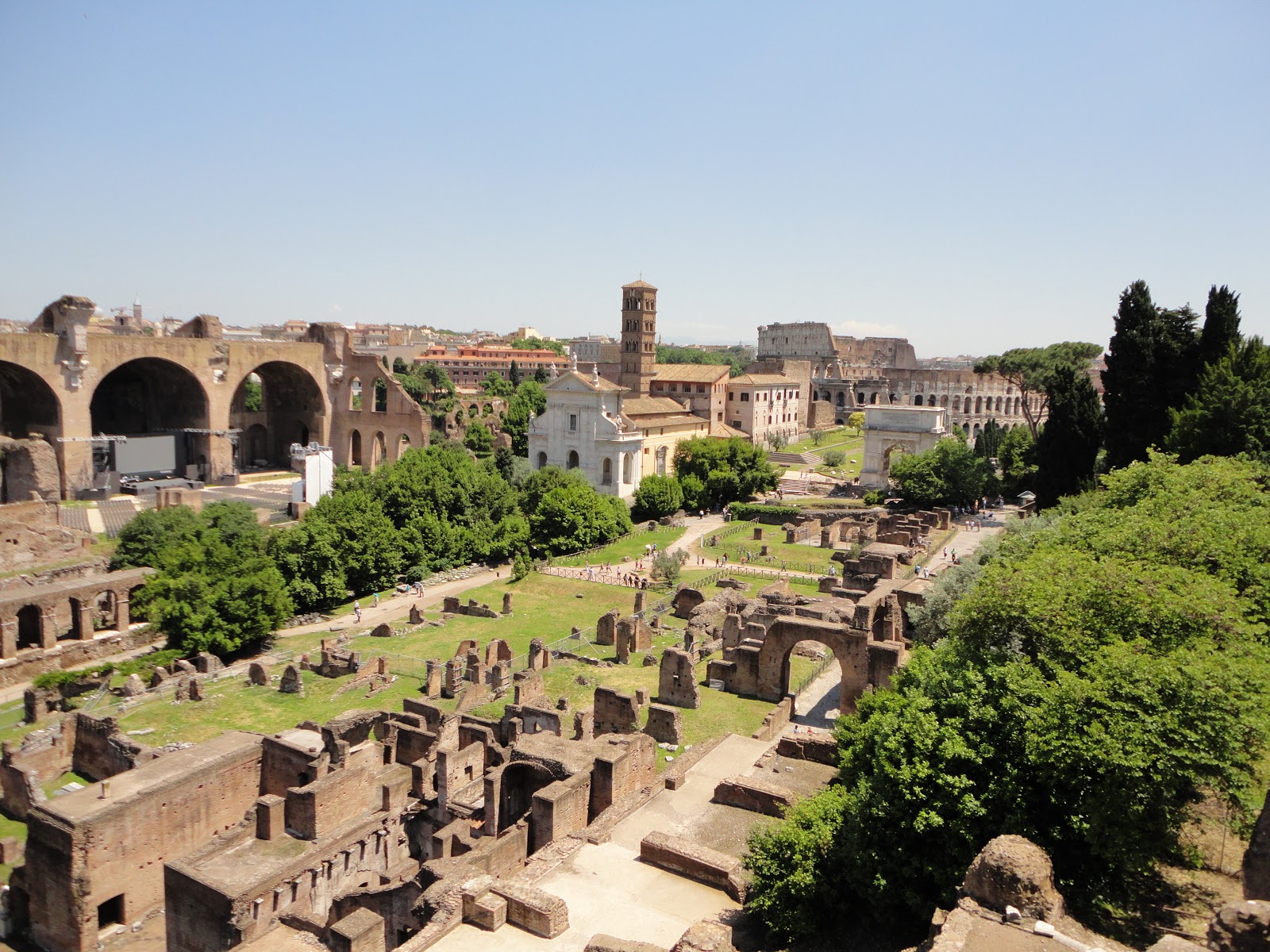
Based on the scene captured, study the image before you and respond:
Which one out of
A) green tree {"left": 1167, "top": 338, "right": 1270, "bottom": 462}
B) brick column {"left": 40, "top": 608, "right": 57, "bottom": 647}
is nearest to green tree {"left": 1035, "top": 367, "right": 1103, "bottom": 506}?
green tree {"left": 1167, "top": 338, "right": 1270, "bottom": 462}

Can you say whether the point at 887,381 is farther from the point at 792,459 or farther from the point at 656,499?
the point at 656,499

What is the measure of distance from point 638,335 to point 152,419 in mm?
35955

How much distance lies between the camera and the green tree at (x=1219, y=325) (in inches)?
1361

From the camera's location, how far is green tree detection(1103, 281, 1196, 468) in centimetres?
3678

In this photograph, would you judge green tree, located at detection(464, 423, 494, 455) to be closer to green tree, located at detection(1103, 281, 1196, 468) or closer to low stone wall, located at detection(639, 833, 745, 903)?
green tree, located at detection(1103, 281, 1196, 468)

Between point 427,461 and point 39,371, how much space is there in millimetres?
24141

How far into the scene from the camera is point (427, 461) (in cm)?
4409

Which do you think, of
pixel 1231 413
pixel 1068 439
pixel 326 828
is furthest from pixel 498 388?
pixel 326 828

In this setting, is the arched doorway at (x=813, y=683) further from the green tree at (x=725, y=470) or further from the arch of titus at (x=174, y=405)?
the arch of titus at (x=174, y=405)

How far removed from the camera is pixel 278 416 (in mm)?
68375

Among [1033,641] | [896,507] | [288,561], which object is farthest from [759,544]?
[1033,641]

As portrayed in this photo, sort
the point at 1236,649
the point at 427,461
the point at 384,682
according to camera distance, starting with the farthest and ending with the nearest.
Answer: the point at 427,461
the point at 384,682
the point at 1236,649

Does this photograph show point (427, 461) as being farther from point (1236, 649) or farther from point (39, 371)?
point (1236, 649)

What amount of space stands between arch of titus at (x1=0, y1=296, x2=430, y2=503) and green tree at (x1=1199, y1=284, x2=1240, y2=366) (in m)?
46.4
